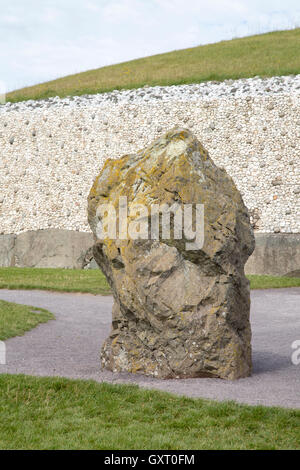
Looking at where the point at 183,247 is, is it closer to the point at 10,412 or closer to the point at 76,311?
the point at 10,412

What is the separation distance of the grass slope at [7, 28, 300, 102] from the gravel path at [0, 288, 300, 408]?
650 inches

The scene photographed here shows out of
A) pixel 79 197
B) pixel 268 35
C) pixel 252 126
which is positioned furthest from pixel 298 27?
pixel 79 197

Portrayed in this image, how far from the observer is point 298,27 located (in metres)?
40.9

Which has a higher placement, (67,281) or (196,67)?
(196,67)

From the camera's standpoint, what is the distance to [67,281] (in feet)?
62.6

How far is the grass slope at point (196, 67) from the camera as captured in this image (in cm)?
2891

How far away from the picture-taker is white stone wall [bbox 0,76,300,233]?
23.9 m

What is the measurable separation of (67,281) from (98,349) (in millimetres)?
9855
